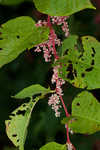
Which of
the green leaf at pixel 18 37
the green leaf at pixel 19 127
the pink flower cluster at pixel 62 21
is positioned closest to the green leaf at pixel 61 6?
the green leaf at pixel 18 37

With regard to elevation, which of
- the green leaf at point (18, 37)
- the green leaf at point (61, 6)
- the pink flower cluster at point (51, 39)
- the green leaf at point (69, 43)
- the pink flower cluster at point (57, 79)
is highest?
the green leaf at point (61, 6)

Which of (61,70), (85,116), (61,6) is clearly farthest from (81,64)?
(61,6)

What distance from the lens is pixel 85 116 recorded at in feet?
3.42

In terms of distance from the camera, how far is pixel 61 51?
1113mm

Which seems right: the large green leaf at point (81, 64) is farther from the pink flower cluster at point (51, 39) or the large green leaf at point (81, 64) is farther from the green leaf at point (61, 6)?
the green leaf at point (61, 6)

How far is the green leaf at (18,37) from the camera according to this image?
→ 88 cm

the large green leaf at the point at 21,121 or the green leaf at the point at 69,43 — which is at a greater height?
the green leaf at the point at 69,43

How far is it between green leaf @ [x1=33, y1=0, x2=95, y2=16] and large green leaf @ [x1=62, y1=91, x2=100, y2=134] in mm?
339

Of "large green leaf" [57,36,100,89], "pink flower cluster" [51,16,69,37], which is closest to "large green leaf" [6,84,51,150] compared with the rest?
"large green leaf" [57,36,100,89]

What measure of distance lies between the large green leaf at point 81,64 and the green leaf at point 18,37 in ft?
0.38

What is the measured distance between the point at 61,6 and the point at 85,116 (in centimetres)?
38

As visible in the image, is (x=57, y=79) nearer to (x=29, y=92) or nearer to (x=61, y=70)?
(x=61, y=70)

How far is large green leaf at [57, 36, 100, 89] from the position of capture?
1036 mm

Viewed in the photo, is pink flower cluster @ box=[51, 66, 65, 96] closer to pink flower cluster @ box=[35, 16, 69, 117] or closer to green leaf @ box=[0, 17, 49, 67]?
pink flower cluster @ box=[35, 16, 69, 117]
